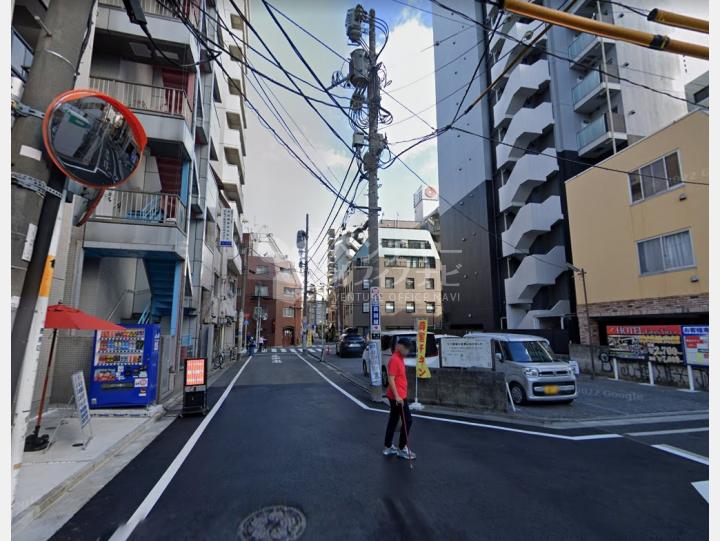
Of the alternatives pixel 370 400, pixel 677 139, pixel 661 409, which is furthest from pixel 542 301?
pixel 370 400

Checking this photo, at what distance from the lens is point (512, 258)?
2605cm

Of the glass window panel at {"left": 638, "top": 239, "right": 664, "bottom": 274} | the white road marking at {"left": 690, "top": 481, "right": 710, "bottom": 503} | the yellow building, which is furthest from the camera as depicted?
the glass window panel at {"left": 638, "top": 239, "right": 664, "bottom": 274}

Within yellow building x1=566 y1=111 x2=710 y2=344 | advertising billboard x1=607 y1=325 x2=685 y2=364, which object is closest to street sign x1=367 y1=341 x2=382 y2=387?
advertising billboard x1=607 y1=325 x2=685 y2=364

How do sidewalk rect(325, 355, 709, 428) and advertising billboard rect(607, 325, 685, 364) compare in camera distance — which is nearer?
sidewalk rect(325, 355, 709, 428)

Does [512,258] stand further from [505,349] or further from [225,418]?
[225,418]

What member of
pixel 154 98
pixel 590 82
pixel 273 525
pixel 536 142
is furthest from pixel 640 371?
pixel 154 98

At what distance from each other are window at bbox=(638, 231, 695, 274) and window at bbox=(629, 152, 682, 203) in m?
1.91

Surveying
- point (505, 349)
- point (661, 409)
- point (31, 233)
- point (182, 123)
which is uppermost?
point (182, 123)

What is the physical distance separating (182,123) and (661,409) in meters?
15.7

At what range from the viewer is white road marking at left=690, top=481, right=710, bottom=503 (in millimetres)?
4345

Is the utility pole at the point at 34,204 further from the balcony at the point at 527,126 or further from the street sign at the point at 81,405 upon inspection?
the balcony at the point at 527,126

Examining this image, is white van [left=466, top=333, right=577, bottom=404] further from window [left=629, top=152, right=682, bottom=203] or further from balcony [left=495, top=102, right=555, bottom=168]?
balcony [left=495, top=102, right=555, bottom=168]

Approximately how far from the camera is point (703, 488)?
14.9 feet

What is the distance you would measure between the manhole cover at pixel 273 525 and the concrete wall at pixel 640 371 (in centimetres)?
1250
